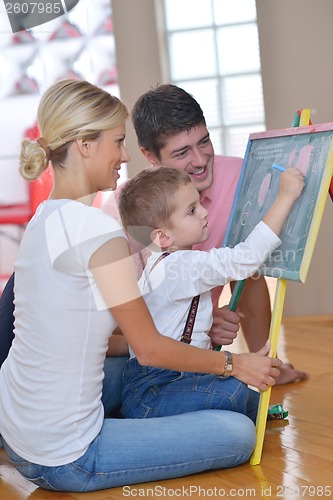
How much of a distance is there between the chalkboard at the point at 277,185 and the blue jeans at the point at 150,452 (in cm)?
42

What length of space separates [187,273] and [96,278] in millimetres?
321

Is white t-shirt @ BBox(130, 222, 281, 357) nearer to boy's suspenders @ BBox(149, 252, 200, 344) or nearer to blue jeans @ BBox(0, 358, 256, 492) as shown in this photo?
boy's suspenders @ BBox(149, 252, 200, 344)

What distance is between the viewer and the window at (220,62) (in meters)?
4.78

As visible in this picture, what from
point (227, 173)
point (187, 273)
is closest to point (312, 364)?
point (227, 173)

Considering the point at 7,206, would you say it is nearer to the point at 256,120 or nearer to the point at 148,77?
the point at 148,77

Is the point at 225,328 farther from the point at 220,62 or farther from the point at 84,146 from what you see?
the point at 220,62

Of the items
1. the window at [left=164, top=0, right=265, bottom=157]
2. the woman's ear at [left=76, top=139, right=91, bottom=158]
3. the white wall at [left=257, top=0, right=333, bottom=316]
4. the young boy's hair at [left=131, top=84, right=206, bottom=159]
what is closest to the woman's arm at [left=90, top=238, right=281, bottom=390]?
the woman's ear at [left=76, top=139, right=91, bottom=158]

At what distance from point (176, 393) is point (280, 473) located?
1.05 ft

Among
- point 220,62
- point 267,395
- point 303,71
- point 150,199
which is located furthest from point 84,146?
point 220,62

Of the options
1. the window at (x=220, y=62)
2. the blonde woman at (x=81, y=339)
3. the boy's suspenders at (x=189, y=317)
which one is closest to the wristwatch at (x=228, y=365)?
the blonde woman at (x=81, y=339)

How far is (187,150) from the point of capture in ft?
7.80

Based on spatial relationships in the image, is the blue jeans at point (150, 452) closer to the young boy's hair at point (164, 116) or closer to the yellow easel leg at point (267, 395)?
the yellow easel leg at point (267, 395)

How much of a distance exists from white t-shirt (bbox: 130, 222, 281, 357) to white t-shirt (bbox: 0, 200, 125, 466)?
0.76 feet

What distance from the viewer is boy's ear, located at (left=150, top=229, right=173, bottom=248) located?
6.33ft
